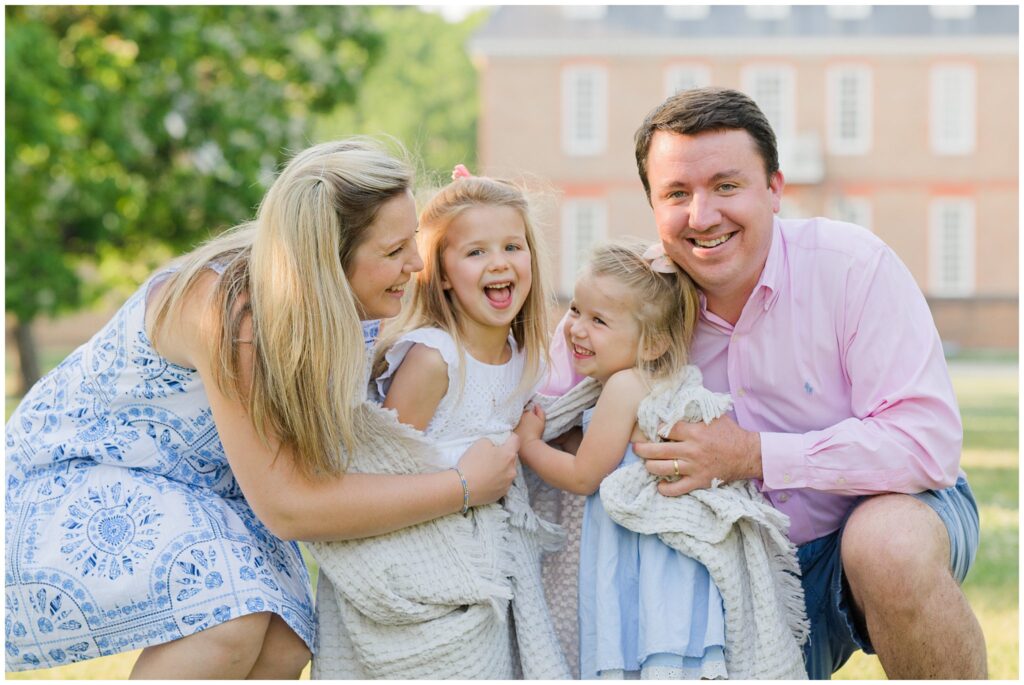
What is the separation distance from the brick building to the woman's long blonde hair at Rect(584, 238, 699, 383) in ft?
88.4

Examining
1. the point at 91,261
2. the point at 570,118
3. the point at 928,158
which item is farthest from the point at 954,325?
the point at 91,261

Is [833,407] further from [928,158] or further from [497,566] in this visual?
[928,158]

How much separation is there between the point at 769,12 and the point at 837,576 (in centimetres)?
3025

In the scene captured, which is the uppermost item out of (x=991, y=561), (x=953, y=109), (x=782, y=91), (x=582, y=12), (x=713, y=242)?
(x=582, y=12)

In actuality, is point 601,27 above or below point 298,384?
above

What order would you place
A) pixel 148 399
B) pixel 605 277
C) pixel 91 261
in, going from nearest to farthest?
pixel 148 399
pixel 605 277
pixel 91 261

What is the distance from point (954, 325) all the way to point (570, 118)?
36.4 ft

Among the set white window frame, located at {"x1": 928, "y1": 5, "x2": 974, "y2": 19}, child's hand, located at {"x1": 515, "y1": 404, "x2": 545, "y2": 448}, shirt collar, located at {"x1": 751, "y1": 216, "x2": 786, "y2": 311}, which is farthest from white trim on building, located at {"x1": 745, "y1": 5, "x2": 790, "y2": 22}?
child's hand, located at {"x1": 515, "y1": 404, "x2": 545, "y2": 448}

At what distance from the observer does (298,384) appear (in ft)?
8.86

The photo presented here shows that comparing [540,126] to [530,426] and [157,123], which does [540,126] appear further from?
[530,426]

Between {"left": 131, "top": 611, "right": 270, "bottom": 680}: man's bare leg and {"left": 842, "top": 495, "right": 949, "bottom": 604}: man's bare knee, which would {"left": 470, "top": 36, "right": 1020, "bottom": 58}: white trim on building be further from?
{"left": 131, "top": 611, "right": 270, "bottom": 680}: man's bare leg

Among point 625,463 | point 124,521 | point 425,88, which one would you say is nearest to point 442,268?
point 625,463

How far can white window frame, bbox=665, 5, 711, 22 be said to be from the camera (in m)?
30.8

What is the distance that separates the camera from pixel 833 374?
3.23 meters
